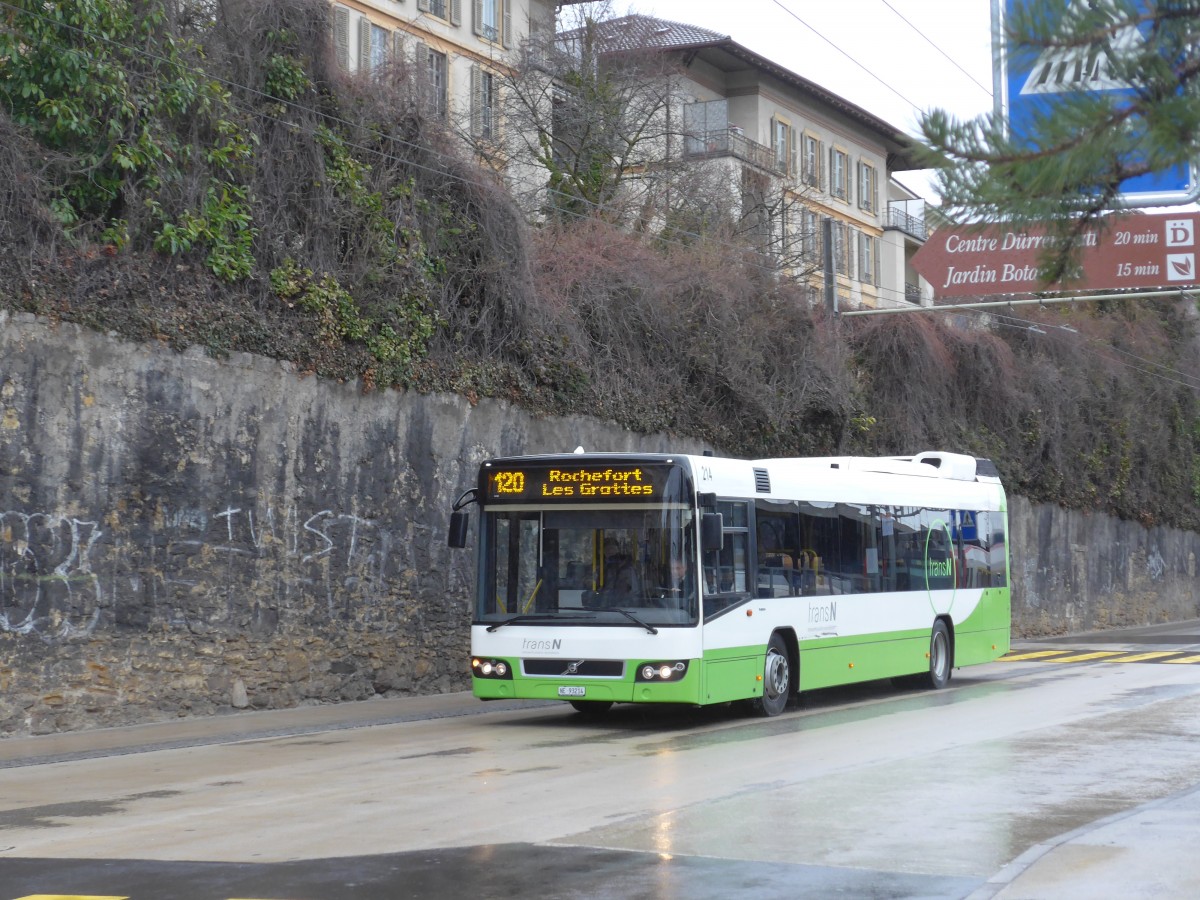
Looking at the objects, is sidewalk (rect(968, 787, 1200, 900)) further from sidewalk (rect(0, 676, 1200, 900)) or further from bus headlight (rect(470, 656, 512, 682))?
bus headlight (rect(470, 656, 512, 682))

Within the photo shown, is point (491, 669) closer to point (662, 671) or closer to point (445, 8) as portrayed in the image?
point (662, 671)

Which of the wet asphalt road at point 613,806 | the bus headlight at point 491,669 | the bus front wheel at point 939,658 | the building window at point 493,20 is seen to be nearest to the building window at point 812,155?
the building window at point 493,20

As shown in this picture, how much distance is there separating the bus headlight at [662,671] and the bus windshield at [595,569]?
40cm

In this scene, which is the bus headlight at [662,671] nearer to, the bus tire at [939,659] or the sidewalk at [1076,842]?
the sidewalk at [1076,842]

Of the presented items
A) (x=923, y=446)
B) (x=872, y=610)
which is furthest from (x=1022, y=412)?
(x=872, y=610)

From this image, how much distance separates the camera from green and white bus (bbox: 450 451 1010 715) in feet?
50.6

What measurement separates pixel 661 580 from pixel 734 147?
3538 cm

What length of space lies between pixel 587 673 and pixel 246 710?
4595 mm

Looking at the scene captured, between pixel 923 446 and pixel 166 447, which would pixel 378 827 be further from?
Result: pixel 923 446

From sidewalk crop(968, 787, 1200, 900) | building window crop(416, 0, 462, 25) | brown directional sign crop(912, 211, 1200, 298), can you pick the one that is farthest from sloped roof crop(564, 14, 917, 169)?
sidewalk crop(968, 787, 1200, 900)

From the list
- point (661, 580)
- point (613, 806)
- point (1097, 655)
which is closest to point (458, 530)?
point (661, 580)

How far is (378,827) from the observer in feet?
31.9

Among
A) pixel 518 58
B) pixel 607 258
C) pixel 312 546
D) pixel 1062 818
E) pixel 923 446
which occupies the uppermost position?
pixel 518 58

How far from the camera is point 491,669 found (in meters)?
15.9
